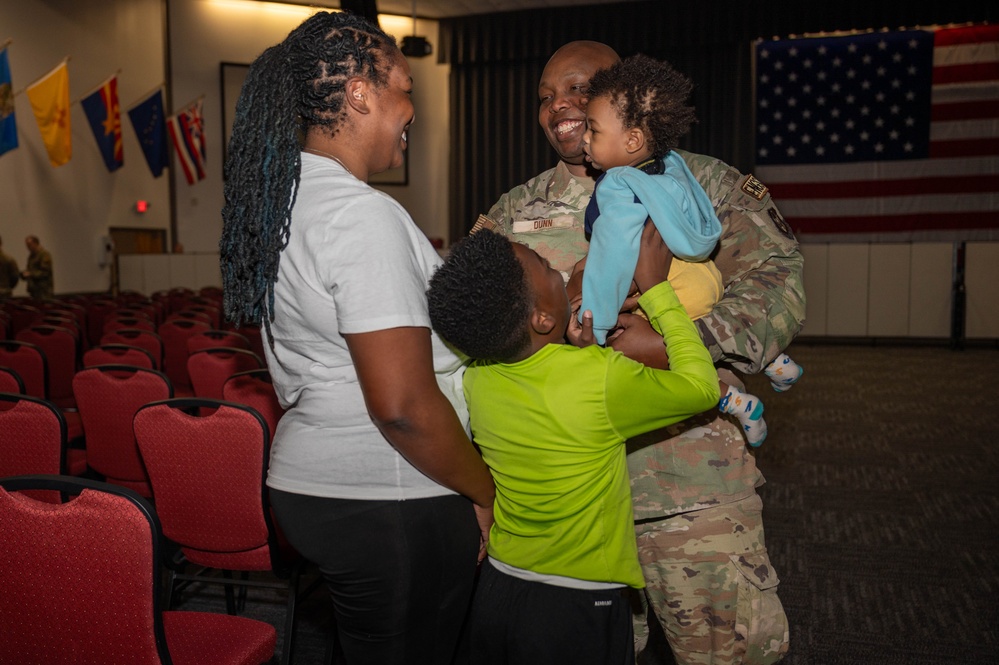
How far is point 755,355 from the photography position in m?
1.61

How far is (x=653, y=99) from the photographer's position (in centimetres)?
165

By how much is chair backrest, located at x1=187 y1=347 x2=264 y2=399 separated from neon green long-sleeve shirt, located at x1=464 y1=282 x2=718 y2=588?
2593 millimetres

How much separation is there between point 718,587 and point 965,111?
13666 millimetres

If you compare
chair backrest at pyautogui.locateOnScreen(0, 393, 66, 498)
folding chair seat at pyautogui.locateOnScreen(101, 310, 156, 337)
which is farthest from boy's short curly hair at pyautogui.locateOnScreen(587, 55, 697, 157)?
folding chair seat at pyautogui.locateOnScreen(101, 310, 156, 337)

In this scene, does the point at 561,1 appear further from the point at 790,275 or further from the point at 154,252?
the point at 790,275

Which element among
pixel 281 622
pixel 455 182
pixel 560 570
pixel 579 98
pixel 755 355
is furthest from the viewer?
pixel 455 182

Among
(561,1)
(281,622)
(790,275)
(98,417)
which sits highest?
(561,1)

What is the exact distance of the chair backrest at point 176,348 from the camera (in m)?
5.53

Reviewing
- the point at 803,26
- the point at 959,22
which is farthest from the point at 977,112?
the point at 803,26

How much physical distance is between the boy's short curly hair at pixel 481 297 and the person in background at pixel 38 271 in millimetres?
11886

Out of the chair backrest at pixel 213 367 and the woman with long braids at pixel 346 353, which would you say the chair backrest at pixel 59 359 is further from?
the woman with long braids at pixel 346 353

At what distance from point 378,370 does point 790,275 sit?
900mm

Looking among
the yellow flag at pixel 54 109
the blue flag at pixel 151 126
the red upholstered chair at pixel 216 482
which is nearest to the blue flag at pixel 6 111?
the yellow flag at pixel 54 109

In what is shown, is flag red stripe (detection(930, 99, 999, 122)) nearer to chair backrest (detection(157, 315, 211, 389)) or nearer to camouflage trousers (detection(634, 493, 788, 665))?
chair backrest (detection(157, 315, 211, 389))
